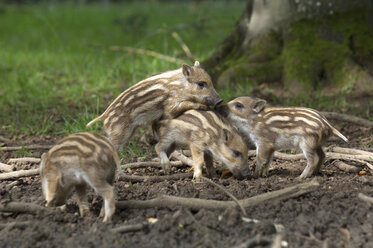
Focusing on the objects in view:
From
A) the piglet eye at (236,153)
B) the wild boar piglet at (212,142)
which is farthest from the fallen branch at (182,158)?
the piglet eye at (236,153)

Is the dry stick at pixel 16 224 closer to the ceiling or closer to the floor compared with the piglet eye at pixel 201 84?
closer to the floor

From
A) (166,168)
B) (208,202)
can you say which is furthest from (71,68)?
(208,202)

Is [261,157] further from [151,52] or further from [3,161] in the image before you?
[151,52]

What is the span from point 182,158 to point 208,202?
1.40m

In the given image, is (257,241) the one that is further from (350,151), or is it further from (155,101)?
(155,101)

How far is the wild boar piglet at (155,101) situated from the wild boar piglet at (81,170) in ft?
4.03

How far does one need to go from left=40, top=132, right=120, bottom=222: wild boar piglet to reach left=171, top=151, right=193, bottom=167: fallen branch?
4.31 ft

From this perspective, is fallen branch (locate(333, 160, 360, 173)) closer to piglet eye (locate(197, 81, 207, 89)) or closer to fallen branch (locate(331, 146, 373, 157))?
fallen branch (locate(331, 146, 373, 157))

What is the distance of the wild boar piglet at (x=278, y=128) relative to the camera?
15.3ft

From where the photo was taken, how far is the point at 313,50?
7.15 meters

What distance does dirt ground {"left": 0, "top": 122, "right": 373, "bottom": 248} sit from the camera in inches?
136

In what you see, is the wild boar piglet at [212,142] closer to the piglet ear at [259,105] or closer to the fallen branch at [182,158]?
the fallen branch at [182,158]

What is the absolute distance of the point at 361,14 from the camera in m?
7.18

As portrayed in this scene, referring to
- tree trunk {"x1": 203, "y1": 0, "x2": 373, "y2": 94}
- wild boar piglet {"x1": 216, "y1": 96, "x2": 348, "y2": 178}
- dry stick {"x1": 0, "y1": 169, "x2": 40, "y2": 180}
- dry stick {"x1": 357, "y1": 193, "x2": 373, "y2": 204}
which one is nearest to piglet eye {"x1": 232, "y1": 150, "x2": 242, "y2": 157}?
wild boar piglet {"x1": 216, "y1": 96, "x2": 348, "y2": 178}
